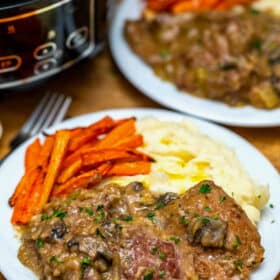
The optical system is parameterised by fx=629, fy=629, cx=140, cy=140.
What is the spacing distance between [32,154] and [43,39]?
17.5 inches

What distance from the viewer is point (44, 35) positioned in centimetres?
241

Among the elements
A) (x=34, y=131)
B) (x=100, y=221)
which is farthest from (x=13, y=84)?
(x=100, y=221)

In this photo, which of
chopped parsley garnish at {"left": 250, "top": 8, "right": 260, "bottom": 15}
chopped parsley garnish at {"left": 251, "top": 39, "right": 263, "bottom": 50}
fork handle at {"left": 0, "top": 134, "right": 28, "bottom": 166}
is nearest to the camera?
fork handle at {"left": 0, "top": 134, "right": 28, "bottom": 166}

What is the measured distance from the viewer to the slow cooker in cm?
229

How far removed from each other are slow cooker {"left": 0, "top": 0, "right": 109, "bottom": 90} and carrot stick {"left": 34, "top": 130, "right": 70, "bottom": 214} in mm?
313

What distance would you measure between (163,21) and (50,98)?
0.72 metres

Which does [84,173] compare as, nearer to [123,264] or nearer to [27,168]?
[27,168]

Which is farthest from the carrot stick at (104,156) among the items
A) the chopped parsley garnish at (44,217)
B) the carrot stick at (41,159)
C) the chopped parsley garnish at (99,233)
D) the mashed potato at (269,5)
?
the mashed potato at (269,5)

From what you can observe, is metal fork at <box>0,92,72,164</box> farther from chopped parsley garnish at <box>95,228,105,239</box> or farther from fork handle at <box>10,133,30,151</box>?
chopped parsley garnish at <box>95,228,105,239</box>

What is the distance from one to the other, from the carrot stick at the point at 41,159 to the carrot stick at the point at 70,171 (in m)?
0.10

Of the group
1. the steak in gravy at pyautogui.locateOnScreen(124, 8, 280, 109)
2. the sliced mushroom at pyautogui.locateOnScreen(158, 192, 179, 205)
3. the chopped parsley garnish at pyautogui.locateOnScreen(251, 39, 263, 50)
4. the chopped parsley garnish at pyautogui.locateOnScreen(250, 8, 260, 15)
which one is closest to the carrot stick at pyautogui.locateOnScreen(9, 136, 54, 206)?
the sliced mushroom at pyautogui.locateOnScreen(158, 192, 179, 205)

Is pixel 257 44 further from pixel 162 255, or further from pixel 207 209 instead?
pixel 162 255

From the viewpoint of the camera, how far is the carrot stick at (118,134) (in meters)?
2.36

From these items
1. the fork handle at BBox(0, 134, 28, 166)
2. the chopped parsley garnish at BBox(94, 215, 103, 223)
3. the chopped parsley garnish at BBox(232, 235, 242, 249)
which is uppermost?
the chopped parsley garnish at BBox(94, 215, 103, 223)
